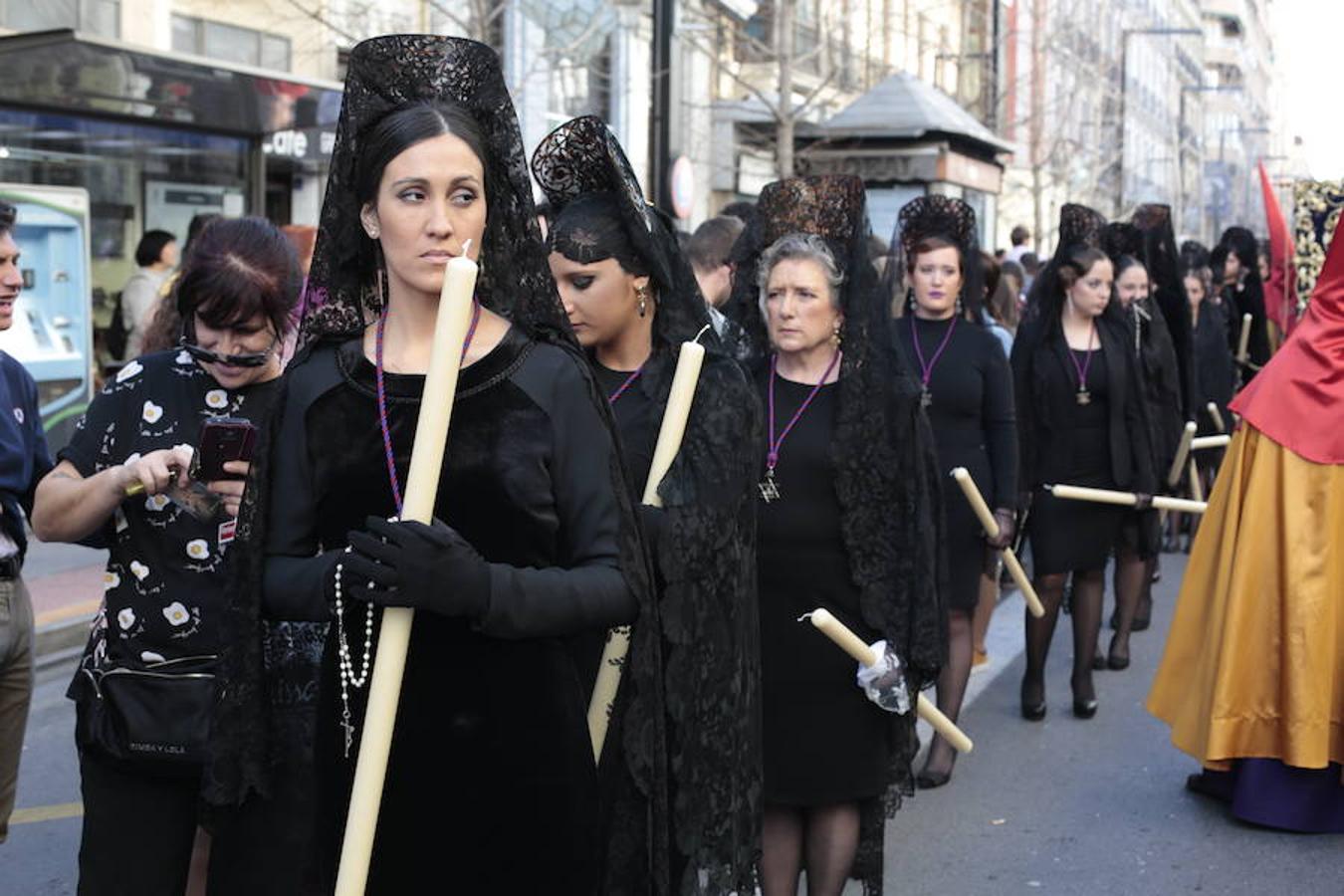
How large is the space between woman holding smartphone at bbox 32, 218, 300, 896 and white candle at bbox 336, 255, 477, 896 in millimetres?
1125

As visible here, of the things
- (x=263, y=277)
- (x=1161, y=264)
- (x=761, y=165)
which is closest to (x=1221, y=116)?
(x=761, y=165)

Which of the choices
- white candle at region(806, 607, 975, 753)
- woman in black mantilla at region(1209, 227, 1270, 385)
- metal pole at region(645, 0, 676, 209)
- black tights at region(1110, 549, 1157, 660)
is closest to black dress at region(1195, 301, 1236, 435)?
woman in black mantilla at region(1209, 227, 1270, 385)

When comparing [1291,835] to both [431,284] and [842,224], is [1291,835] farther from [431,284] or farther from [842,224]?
[431,284]

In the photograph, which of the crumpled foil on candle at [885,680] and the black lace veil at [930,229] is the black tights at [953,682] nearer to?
the black lace veil at [930,229]

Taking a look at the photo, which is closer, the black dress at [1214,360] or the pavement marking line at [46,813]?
the pavement marking line at [46,813]

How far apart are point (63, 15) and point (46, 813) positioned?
36.2ft

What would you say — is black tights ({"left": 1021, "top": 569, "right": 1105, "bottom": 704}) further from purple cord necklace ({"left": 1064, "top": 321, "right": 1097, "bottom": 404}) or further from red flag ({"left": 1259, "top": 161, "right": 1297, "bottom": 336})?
red flag ({"left": 1259, "top": 161, "right": 1297, "bottom": 336})

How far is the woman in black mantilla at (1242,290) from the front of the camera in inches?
550

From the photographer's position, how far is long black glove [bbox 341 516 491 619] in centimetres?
230

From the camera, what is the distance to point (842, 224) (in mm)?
4840

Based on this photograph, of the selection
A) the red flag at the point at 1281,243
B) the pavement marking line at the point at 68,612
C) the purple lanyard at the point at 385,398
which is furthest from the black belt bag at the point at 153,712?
the pavement marking line at the point at 68,612

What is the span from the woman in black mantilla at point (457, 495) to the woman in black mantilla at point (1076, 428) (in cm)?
528

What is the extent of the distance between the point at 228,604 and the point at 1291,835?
438cm

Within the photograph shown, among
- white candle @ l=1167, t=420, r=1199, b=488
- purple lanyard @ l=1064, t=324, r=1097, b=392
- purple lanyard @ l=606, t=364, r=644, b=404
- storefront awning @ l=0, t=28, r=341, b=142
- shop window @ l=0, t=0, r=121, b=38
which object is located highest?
shop window @ l=0, t=0, r=121, b=38
